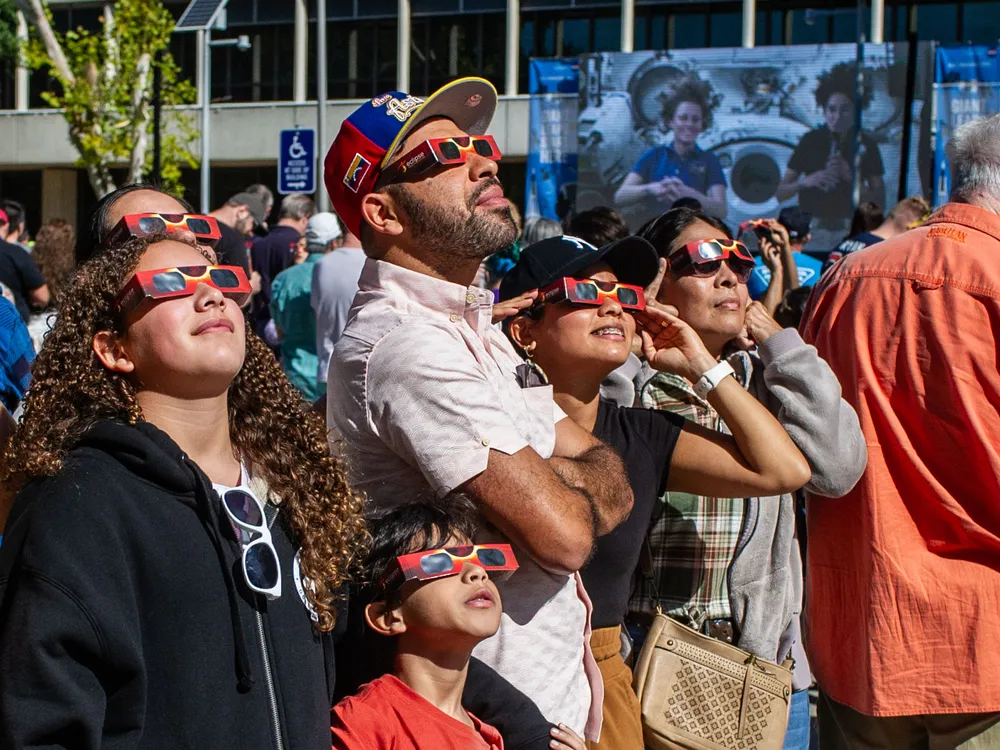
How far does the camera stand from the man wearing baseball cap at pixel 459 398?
276 cm

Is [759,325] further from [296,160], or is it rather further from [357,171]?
[296,160]

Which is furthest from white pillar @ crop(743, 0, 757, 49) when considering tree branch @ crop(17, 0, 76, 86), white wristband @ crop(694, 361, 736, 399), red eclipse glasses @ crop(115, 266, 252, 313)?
red eclipse glasses @ crop(115, 266, 252, 313)

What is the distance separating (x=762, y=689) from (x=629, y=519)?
68 cm

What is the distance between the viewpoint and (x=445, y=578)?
2.86 m

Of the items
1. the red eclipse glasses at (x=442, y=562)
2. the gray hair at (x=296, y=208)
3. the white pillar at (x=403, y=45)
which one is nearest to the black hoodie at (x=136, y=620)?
the red eclipse glasses at (x=442, y=562)

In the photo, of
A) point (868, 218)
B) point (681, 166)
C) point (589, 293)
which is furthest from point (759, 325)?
Answer: point (681, 166)

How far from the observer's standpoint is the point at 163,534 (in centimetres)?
220

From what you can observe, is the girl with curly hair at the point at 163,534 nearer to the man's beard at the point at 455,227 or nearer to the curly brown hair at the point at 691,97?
the man's beard at the point at 455,227

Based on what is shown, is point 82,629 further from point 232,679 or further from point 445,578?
point 445,578

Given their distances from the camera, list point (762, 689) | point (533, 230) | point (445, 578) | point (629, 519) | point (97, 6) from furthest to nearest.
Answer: point (97, 6), point (533, 230), point (762, 689), point (629, 519), point (445, 578)

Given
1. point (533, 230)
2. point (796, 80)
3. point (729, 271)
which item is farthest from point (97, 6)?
point (729, 271)

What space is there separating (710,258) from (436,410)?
1485 mm

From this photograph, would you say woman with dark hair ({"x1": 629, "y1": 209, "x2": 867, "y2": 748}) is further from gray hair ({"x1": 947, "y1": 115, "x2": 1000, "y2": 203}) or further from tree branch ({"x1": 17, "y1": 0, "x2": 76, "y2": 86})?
tree branch ({"x1": 17, "y1": 0, "x2": 76, "y2": 86})

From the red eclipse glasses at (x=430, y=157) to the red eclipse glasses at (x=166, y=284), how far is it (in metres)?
0.74
